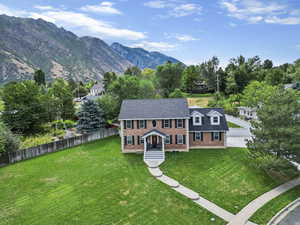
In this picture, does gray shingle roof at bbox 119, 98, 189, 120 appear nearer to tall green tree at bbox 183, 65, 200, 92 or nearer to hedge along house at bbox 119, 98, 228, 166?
hedge along house at bbox 119, 98, 228, 166

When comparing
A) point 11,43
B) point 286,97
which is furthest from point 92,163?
point 11,43

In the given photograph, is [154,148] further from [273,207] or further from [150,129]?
[273,207]

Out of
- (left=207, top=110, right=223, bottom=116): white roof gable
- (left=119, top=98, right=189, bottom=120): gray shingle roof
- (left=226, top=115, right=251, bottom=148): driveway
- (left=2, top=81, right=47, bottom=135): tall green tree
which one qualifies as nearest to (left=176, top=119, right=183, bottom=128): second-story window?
(left=119, top=98, right=189, bottom=120): gray shingle roof

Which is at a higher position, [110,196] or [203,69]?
[203,69]

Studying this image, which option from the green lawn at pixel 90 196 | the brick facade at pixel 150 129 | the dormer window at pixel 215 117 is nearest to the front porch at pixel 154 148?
the brick facade at pixel 150 129

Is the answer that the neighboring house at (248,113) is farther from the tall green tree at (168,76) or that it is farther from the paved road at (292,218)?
the paved road at (292,218)

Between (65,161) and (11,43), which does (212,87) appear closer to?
(65,161)
